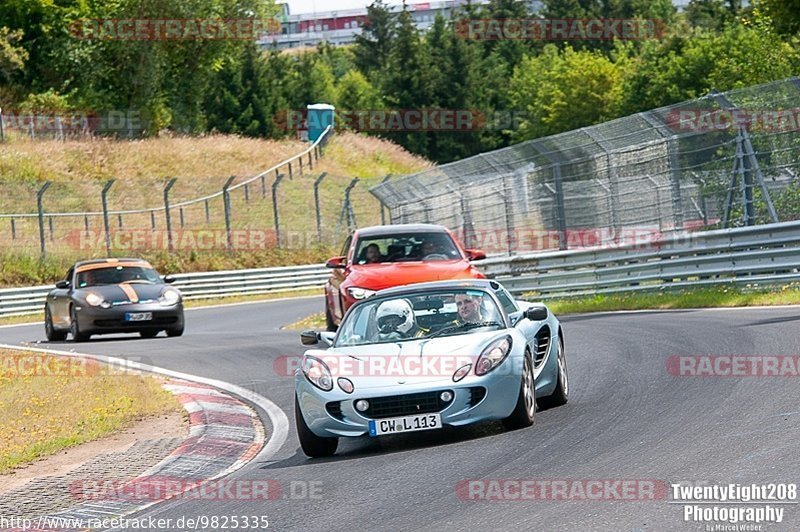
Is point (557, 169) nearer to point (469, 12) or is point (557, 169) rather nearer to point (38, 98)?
point (38, 98)

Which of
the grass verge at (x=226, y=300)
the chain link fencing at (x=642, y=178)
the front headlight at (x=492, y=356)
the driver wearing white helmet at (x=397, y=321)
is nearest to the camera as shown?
the front headlight at (x=492, y=356)

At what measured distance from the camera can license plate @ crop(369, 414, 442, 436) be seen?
30.5ft

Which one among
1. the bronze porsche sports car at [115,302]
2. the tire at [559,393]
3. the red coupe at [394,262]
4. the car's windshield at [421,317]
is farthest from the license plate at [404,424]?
the bronze porsche sports car at [115,302]

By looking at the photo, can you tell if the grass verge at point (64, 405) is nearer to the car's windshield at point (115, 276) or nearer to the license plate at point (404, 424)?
the license plate at point (404, 424)

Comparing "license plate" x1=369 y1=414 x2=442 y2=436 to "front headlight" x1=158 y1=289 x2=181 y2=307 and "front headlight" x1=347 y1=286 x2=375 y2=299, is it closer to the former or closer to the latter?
"front headlight" x1=347 y1=286 x2=375 y2=299

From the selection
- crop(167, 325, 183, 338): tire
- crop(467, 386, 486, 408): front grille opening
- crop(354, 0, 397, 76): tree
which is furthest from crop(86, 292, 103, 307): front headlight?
crop(354, 0, 397, 76): tree

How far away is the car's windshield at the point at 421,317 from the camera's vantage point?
10234mm

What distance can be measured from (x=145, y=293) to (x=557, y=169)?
7.81 meters

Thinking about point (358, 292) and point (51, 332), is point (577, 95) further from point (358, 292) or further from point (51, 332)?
point (358, 292)

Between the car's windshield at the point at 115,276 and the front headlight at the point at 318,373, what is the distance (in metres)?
13.6

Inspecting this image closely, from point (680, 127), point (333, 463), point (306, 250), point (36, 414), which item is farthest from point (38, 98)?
point (333, 463)

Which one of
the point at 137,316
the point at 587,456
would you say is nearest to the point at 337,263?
the point at 137,316

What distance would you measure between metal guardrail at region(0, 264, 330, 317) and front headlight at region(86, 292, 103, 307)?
1363cm

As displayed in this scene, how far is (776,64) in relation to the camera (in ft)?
171
